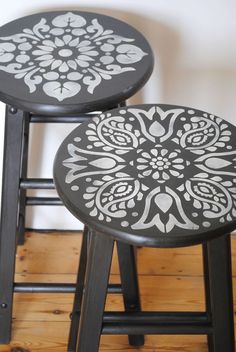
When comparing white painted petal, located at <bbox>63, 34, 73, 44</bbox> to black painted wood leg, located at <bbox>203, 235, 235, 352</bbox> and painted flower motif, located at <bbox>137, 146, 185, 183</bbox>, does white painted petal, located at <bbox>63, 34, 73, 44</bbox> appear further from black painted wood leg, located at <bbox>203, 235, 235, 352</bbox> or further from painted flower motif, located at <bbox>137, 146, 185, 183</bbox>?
black painted wood leg, located at <bbox>203, 235, 235, 352</bbox>

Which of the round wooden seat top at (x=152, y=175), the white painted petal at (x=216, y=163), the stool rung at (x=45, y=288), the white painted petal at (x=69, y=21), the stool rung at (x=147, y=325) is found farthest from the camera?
the stool rung at (x=45, y=288)

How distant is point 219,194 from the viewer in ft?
3.27

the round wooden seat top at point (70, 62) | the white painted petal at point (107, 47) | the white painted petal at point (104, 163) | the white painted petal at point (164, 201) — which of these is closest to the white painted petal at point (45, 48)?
the round wooden seat top at point (70, 62)

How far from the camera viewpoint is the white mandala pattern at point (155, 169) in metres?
0.96

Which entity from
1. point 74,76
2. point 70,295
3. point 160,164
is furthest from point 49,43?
point 70,295

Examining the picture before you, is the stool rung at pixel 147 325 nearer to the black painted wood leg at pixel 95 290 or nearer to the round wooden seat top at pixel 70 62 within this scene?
the black painted wood leg at pixel 95 290

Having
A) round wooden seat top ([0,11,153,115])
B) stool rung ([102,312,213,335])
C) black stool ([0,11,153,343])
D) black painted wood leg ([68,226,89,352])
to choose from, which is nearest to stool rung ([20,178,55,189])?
black stool ([0,11,153,343])

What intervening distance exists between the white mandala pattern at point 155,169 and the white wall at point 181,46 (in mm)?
364

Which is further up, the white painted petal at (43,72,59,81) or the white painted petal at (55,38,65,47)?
the white painted petal at (55,38,65,47)

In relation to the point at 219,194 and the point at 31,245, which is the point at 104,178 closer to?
the point at 219,194

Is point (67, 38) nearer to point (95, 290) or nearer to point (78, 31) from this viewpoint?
point (78, 31)

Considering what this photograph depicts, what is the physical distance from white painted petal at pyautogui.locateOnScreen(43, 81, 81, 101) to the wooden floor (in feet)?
2.17

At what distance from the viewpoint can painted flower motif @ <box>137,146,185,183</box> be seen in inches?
40.7

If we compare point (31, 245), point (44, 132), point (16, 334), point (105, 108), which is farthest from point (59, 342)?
point (105, 108)
